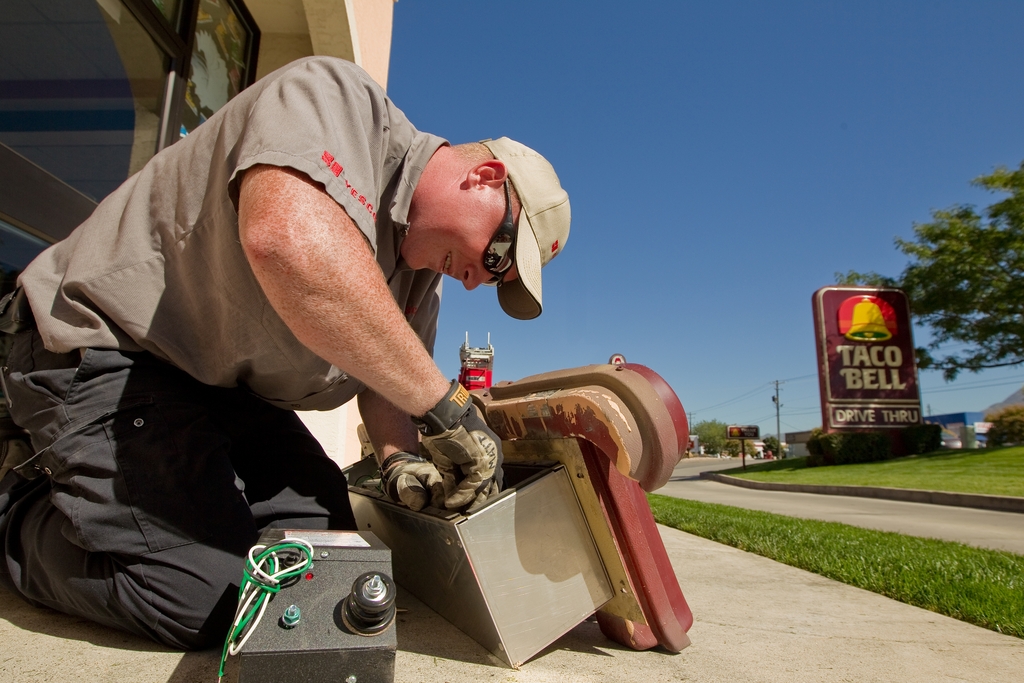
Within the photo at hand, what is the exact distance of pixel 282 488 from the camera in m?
1.65

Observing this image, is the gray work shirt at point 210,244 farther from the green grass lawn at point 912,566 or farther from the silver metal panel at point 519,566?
the green grass lawn at point 912,566

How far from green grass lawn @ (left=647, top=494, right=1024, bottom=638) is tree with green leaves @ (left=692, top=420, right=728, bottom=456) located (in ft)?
280

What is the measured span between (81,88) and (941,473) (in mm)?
16724

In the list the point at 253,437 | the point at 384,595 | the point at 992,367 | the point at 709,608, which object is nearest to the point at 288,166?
the point at 384,595

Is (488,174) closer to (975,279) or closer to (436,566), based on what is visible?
(436,566)

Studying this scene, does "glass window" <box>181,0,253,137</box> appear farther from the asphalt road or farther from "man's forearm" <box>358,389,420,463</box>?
the asphalt road

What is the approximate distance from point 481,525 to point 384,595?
36 cm

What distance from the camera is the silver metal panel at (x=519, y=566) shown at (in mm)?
1183

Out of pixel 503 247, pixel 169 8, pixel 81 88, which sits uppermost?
pixel 169 8

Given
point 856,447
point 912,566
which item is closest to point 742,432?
point 856,447

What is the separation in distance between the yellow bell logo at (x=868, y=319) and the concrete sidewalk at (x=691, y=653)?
19340mm

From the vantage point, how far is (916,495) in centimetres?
1059

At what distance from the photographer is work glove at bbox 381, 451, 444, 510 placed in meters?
1.38

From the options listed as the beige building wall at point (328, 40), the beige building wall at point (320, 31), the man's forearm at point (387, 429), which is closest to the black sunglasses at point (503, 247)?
the man's forearm at point (387, 429)
